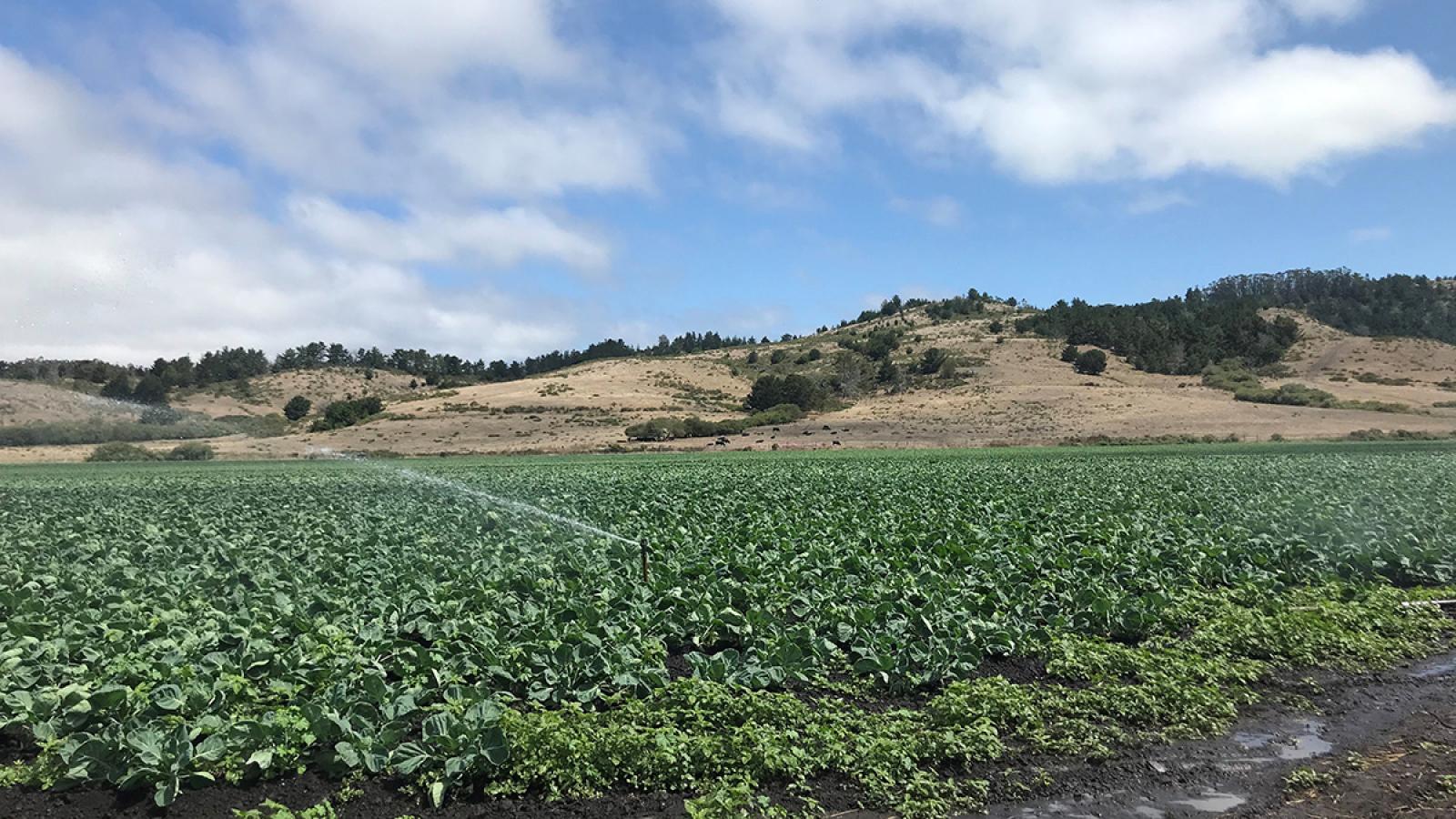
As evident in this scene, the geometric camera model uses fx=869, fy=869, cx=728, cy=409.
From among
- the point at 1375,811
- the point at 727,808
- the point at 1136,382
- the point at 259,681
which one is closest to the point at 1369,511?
the point at 1375,811

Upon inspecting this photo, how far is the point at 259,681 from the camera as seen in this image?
8.50 meters

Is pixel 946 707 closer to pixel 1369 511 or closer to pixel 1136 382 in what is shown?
pixel 1369 511

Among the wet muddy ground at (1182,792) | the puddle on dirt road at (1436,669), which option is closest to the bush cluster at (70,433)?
the wet muddy ground at (1182,792)

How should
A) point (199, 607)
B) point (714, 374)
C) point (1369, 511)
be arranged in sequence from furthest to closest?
point (714, 374), point (1369, 511), point (199, 607)

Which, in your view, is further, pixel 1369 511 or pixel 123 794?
pixel 1369 511

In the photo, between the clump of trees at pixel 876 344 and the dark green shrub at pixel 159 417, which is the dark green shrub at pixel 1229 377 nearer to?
the clump of trees at pixel 876 344

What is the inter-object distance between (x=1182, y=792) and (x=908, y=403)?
92347 millimetres

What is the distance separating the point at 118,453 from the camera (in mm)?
76562

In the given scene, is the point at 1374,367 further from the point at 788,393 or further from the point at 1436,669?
the point at 1436,669

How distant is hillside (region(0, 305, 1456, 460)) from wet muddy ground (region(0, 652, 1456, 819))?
2687 inches

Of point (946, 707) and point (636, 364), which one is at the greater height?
point (636, 364)

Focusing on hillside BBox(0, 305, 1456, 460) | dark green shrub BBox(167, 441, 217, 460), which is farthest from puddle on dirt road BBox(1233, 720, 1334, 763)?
dark green shrub BBox(167, 441, 217, 460)

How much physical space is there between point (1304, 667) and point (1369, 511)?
39.3ft

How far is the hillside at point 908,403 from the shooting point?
252 ft
